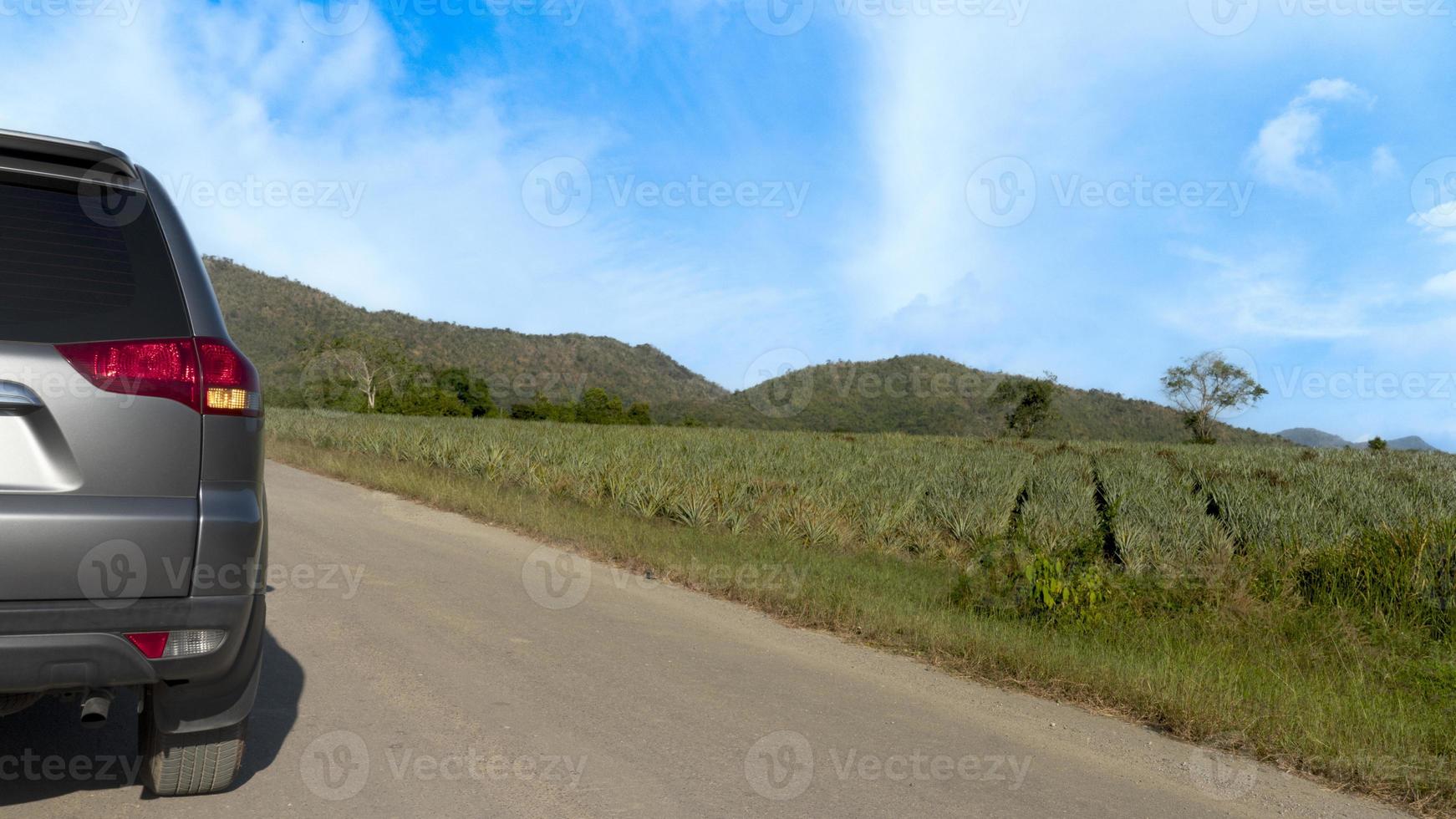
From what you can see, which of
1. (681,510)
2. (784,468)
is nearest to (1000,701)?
(681,510)

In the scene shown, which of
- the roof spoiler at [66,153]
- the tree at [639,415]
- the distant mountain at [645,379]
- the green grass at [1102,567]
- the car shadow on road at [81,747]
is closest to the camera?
the roof spoiler at [66,153]

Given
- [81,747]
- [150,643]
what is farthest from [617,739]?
[81,747]

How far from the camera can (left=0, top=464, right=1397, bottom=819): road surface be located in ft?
11.2

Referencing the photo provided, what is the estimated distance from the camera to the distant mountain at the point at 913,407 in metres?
96.7

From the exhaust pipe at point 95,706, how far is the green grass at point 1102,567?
4.85 meters

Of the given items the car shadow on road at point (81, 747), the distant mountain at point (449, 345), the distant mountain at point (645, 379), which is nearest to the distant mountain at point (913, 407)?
the distant mountain at point (645, 379)

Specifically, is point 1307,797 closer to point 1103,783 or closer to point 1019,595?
point 1103,783

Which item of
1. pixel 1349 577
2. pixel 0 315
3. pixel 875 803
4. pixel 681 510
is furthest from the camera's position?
pixel 681 510

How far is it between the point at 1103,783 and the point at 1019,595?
398 centimetres

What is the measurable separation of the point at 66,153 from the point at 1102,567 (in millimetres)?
9682

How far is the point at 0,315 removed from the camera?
2588mm

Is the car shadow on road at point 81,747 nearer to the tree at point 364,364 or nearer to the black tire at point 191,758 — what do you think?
the black tire at point 191,758

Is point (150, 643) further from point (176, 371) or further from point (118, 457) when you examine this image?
point (176, 371)

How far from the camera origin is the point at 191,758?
3188 millimetres
